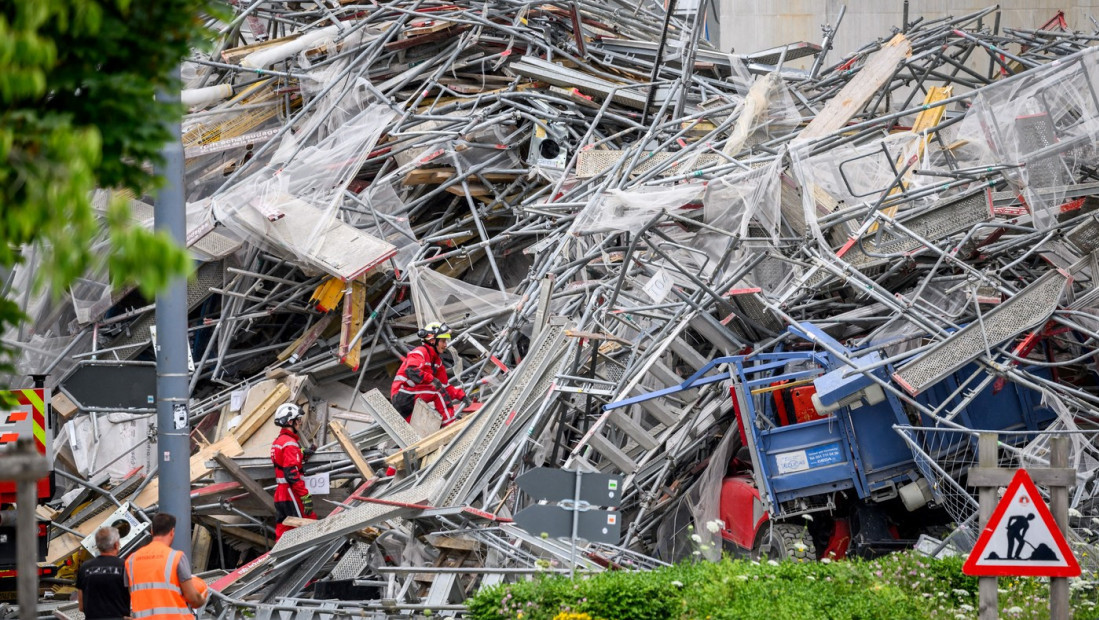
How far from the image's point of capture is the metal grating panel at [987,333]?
9680 millimetres

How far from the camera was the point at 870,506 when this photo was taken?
1049 centimetres

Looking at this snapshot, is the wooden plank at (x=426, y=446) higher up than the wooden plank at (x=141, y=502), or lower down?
higher up

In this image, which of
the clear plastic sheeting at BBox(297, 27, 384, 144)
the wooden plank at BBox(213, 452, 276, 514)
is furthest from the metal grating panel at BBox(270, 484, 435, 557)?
the clear plastic sheeting at BBox(297, 27, 384, 144)

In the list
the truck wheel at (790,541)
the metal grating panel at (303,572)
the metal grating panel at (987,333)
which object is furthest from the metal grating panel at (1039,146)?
the metal grating panel at (303,572)

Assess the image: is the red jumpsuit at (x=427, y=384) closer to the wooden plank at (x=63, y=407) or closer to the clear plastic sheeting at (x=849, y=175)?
the wooden plank at (x=63, y=407)

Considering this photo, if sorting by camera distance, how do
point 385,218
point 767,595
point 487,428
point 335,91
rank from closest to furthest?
point 767,595
point 487,428
point 385,218
point 335,91

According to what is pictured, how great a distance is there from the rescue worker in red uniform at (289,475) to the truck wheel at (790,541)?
470 centimetres

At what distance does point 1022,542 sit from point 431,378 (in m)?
7.56

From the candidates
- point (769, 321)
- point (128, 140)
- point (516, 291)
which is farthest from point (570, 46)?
point (128, 140)

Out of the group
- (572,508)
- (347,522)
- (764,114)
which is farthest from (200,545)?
(764,114)

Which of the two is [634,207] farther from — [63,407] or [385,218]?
[63,407]

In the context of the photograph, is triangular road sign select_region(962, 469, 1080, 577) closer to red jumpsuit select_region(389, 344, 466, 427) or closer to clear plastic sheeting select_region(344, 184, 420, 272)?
red jumpsuit select_region(389, 344, 466, 427)

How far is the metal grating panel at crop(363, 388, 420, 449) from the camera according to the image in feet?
40.5

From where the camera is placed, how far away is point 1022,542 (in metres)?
6.79
